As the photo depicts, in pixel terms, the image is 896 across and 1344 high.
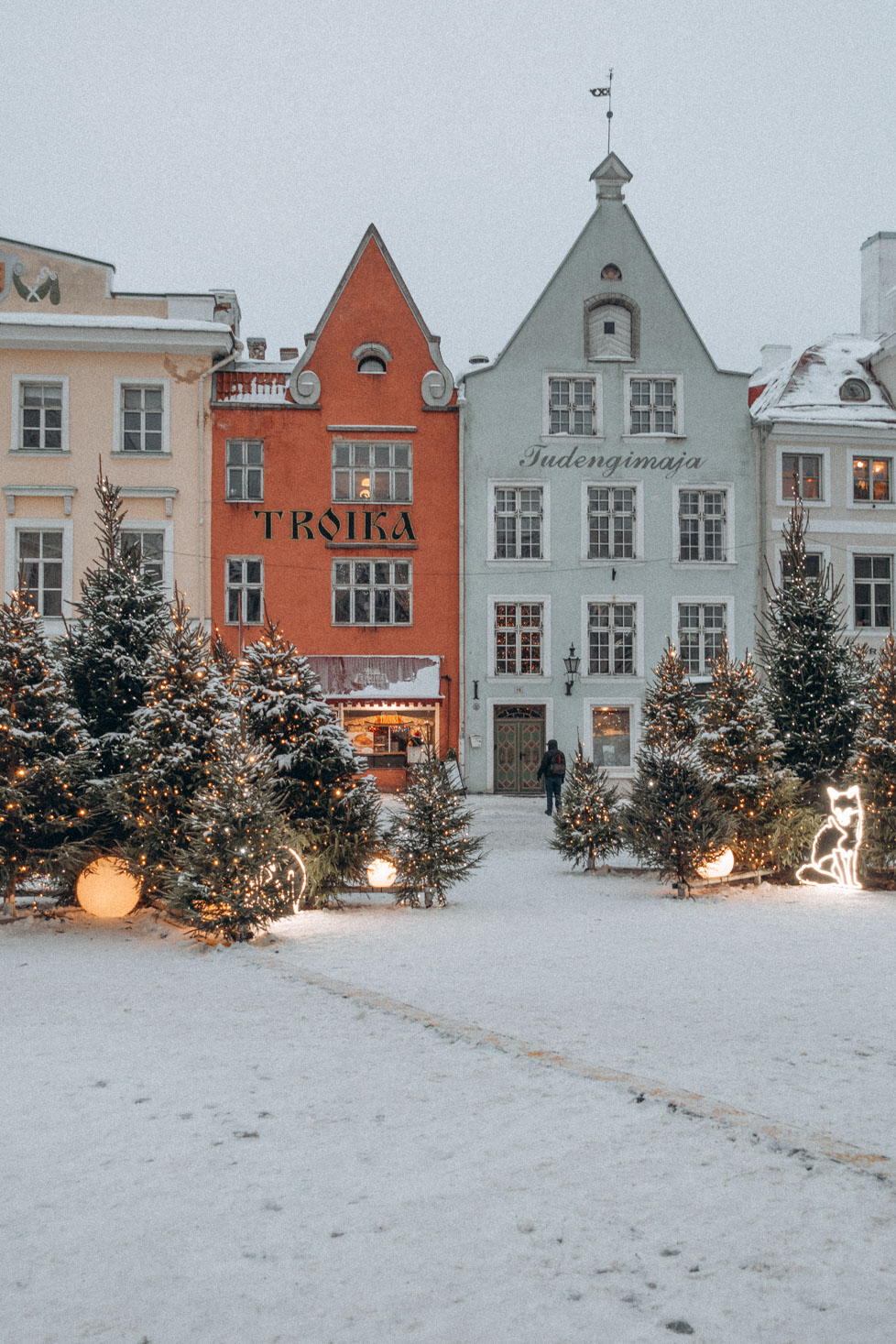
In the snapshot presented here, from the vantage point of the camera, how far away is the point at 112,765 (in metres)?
12.9

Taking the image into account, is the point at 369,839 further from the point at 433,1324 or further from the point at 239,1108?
the point at 433,1324

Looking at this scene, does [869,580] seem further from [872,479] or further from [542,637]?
[542,637]

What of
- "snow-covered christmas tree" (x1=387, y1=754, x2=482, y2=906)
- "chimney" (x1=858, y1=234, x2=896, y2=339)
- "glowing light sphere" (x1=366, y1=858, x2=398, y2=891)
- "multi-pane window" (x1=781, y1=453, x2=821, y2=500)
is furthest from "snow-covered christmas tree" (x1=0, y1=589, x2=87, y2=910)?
"chimney" (x1=858, y1=234, x2=896, y2=339)

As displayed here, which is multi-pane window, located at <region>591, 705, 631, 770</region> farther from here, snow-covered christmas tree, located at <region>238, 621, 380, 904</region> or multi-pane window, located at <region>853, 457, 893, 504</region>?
snow-covered christmas tree, located at <region>238, 621, 380, 904</region>

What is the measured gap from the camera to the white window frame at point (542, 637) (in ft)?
107

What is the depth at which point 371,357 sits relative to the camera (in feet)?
108

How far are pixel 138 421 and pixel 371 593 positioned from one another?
8.03m

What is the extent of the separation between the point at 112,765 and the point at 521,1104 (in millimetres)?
8389

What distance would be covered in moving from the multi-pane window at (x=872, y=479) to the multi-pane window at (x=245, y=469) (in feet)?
57.4

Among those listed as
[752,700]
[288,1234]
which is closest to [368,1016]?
[288,1234]

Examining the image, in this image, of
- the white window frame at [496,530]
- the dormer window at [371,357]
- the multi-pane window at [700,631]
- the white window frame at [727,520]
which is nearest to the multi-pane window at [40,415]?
the dormer window at [371,357]

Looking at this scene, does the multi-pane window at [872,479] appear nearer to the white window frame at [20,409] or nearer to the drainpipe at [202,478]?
the drainpipe at [202,478]

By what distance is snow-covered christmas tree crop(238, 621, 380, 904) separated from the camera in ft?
41.3

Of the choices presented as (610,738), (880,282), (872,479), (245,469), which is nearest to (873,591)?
(872,479)
